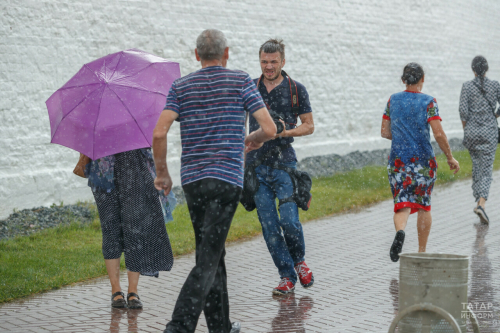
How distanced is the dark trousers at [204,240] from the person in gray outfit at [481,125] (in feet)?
19.6

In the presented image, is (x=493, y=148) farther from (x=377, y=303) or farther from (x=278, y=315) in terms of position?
(x=278, y=315)

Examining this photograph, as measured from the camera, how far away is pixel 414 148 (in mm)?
6453

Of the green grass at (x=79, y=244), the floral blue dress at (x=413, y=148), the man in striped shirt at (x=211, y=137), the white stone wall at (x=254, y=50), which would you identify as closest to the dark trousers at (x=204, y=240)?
the man in striped shirt at (x=211, y=137)

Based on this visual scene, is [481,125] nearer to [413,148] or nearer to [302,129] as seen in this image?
[413,148]

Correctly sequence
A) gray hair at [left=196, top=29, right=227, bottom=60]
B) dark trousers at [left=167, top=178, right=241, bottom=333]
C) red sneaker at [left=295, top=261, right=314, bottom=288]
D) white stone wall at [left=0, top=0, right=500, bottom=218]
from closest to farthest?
dark trousers at [left=167, top=178, right=241, bottom=333] → gray hair at [left=196, top=29, right=227, bottom=60] → red sneaker at [left=295, top=261, right=314, bottom=288] → white stone wall at [left=0, top=0, right=500, bottom=218]

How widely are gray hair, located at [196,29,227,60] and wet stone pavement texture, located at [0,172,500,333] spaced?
197 centimetres

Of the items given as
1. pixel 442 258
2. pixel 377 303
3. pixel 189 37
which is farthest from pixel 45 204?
pixel 442 258

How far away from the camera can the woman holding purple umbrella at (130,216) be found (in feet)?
17.8

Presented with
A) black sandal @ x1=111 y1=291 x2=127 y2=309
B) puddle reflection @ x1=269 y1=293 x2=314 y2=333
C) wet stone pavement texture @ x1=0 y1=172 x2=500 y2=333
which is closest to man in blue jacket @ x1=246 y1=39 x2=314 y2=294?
puddle reflection @ x1=269 y1=293 x2=314 y2=333

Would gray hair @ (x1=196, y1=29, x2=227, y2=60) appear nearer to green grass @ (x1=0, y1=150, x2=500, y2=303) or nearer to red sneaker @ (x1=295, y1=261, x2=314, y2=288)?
red sneaker @ (x1=295, y1=261, x2=314, y2=288)

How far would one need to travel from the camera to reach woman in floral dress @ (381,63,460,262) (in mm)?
6398

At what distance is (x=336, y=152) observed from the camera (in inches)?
624

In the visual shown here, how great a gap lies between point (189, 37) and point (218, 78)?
324 inches

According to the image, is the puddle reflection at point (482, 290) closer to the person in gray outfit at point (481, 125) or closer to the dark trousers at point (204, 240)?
the person in gray outfit at point (481, 125)
